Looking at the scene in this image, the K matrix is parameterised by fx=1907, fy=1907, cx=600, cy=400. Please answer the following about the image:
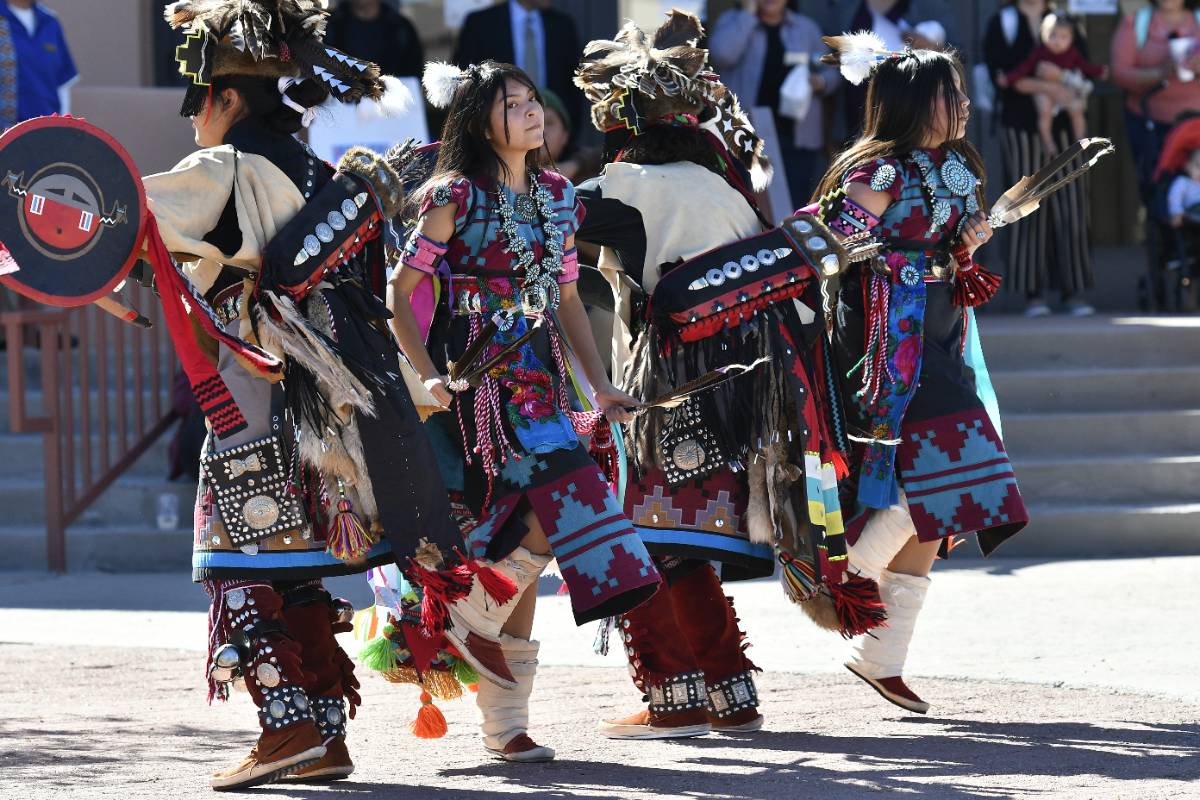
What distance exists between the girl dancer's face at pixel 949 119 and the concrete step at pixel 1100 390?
3.81 m

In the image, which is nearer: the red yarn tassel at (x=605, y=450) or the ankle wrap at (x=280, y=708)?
the ankle wrap at (x=280, y=708)

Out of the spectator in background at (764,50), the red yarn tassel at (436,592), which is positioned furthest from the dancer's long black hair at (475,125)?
the spectator in background at (764,50)

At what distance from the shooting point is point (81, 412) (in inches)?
359

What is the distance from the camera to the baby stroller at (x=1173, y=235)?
10.4m

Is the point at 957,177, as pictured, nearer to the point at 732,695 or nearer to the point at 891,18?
the point at 732,695

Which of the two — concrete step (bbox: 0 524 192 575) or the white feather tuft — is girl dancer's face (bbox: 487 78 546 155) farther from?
concrete step (bbox: 0 524 192 575)

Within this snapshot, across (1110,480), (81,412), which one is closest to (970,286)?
(1110,480)

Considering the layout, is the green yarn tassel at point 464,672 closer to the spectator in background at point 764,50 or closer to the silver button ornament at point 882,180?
the silver button ornament at point 882,180

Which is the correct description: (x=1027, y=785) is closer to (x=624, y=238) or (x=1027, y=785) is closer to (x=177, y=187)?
(x=624, y=238)

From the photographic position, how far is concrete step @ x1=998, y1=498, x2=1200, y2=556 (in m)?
8.23

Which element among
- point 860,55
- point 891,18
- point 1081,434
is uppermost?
point 891,18

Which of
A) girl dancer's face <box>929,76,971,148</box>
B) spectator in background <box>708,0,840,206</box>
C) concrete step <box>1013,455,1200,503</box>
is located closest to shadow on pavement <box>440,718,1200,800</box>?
girl dancer's face <box>929,76,971,148</box>

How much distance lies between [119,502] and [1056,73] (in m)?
5.49

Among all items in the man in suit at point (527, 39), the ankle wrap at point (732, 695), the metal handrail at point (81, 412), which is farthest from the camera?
the man in suit at point (527, 39)
